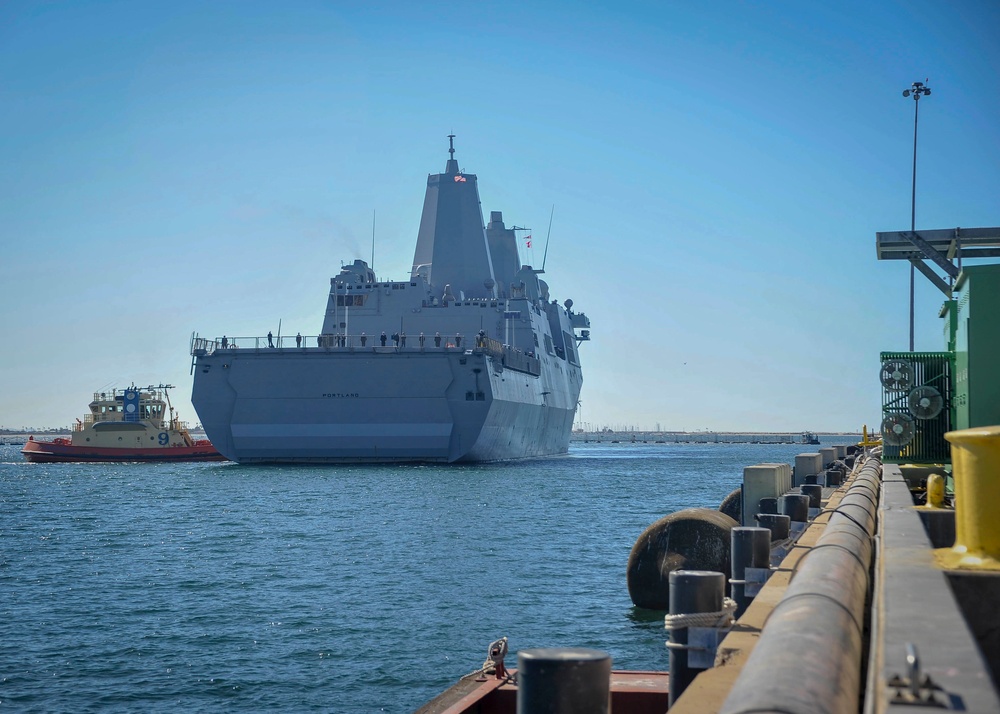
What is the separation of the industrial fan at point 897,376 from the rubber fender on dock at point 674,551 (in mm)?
2871

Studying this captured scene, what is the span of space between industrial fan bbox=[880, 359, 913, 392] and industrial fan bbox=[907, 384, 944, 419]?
0.33 meters

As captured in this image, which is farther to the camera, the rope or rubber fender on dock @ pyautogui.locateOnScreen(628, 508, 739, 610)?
rubber fender on dock @ pyautogui.locateOnScreen(628, 508, 739, 610)

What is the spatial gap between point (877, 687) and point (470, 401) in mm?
45502

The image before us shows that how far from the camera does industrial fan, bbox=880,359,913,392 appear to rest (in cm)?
1345

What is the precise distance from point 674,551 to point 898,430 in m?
3.41

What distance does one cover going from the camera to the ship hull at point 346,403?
1847 inches

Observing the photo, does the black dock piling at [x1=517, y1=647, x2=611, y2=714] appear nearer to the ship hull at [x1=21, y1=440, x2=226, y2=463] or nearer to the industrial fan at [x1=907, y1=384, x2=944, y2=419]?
the industrial fan at [x1=907, y1=384, x2=944, y2=419]

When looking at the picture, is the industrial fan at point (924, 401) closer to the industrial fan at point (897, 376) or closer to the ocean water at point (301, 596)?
the industrial fan at point (897, 376)

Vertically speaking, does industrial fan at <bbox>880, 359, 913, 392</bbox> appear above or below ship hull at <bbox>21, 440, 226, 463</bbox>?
above

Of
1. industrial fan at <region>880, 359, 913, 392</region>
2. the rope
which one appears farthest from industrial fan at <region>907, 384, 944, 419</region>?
the rope

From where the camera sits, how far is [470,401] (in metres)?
47.8

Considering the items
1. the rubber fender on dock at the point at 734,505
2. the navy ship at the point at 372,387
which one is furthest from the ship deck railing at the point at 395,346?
the rubber fender on dock at the point at 734,505

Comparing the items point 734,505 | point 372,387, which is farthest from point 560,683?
point 372,387

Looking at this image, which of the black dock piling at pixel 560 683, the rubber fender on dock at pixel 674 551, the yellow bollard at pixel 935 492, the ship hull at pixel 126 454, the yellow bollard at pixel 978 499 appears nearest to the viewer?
the black dock piling at pixel 560 683
